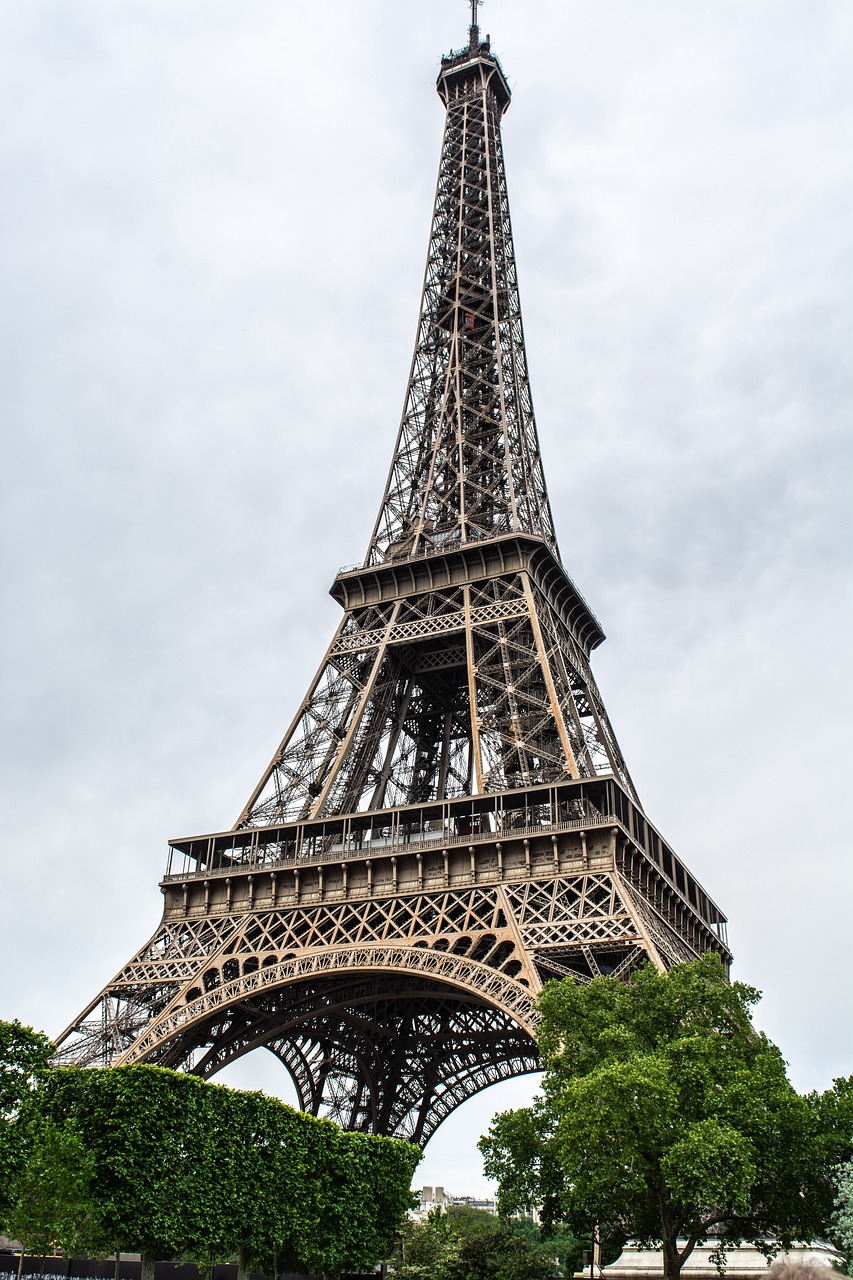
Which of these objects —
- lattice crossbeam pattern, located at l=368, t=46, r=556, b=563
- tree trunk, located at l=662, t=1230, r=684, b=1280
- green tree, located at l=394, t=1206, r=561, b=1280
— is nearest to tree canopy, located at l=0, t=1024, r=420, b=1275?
green tree, located at l=394, t=1206, r=561, b=1280

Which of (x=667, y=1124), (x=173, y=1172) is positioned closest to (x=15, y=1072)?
(x=173, y=1172)

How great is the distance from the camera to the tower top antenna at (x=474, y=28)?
2447 inches

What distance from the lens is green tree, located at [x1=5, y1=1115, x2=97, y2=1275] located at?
2106 cm

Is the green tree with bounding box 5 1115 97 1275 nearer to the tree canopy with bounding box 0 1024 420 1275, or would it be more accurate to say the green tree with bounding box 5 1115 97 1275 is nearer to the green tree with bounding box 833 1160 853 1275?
the tree canopy with bounding box 0 1024 420 1275

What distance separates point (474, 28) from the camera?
6281 centimetres

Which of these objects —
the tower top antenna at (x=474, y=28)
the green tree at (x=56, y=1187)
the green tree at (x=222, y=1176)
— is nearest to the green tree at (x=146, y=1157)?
the green tree at (x=222, y=1176)

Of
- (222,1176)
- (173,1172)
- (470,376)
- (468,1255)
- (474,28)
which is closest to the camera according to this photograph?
(173,1172)

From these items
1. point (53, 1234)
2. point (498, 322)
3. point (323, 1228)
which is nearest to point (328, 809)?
point (323, 1228)

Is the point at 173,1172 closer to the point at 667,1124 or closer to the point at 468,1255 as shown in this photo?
the point at 667,1124

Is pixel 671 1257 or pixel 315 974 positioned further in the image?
pixel 315 974

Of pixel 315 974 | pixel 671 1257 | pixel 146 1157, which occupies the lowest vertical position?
pixel 671 1257

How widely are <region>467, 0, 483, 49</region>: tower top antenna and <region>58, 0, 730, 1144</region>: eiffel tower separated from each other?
54.8 ft

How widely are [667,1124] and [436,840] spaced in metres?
12.5

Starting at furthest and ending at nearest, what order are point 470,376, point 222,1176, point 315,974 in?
point 470,376
point 315,974
point 222,1176
